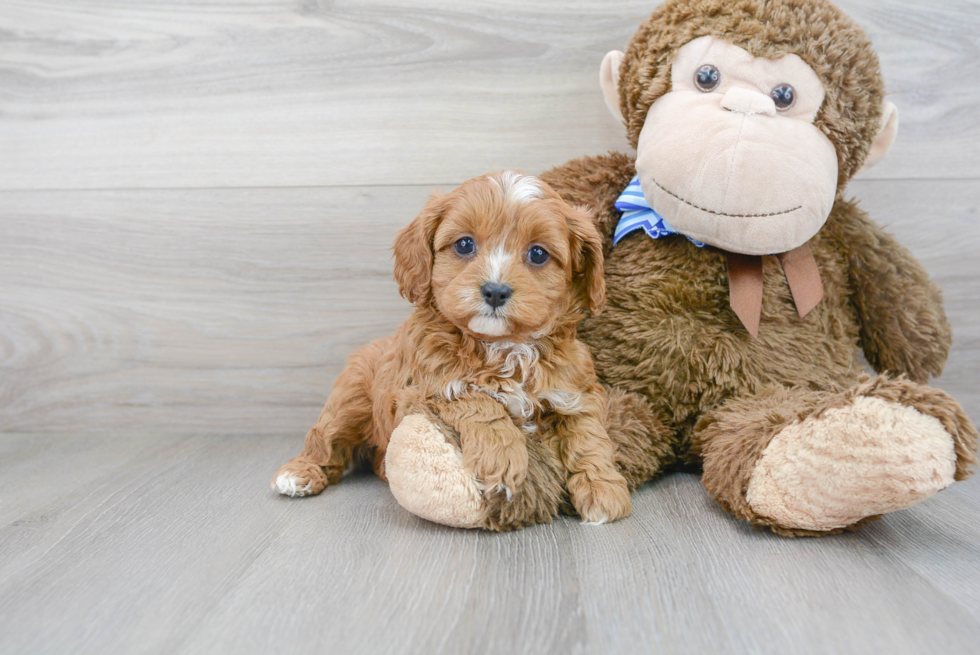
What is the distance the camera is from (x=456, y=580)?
1.02 meters

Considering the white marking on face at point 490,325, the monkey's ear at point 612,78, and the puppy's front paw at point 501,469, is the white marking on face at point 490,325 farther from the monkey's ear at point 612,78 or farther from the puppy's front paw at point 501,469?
the monkey's ear at point 612,78

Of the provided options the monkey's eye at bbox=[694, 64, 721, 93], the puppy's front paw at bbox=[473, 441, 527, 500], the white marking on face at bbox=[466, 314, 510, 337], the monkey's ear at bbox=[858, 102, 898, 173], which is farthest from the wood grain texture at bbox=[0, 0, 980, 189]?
the puppy's front paw at bbox=[473, 441, 527, 500]

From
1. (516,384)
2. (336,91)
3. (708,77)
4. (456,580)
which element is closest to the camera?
(456,580)

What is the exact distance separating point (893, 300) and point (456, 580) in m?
1.07

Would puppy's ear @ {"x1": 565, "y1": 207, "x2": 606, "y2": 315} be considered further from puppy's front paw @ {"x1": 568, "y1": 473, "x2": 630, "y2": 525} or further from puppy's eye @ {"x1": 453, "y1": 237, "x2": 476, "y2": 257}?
puppy's front paw @ {"x1": 568, "y1": 473, "x2": 630, "y2": 525}

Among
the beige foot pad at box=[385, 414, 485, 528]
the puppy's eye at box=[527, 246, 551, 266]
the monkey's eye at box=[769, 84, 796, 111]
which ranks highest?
the monkey's eye at box=[769, 84, 796, 111]

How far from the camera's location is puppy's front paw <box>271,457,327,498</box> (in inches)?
55.8

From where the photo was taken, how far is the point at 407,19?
1.75 meters

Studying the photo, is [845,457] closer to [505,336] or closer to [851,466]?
[851,466]

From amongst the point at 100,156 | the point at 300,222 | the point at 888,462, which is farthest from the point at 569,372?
the point at 100,156

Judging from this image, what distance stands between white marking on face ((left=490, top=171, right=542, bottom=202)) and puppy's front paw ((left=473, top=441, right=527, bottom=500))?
404mm

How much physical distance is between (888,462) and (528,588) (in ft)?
1.79

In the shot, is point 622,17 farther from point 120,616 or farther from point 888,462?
point 120,616

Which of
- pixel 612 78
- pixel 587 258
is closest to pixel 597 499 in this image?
pixel 587 258
